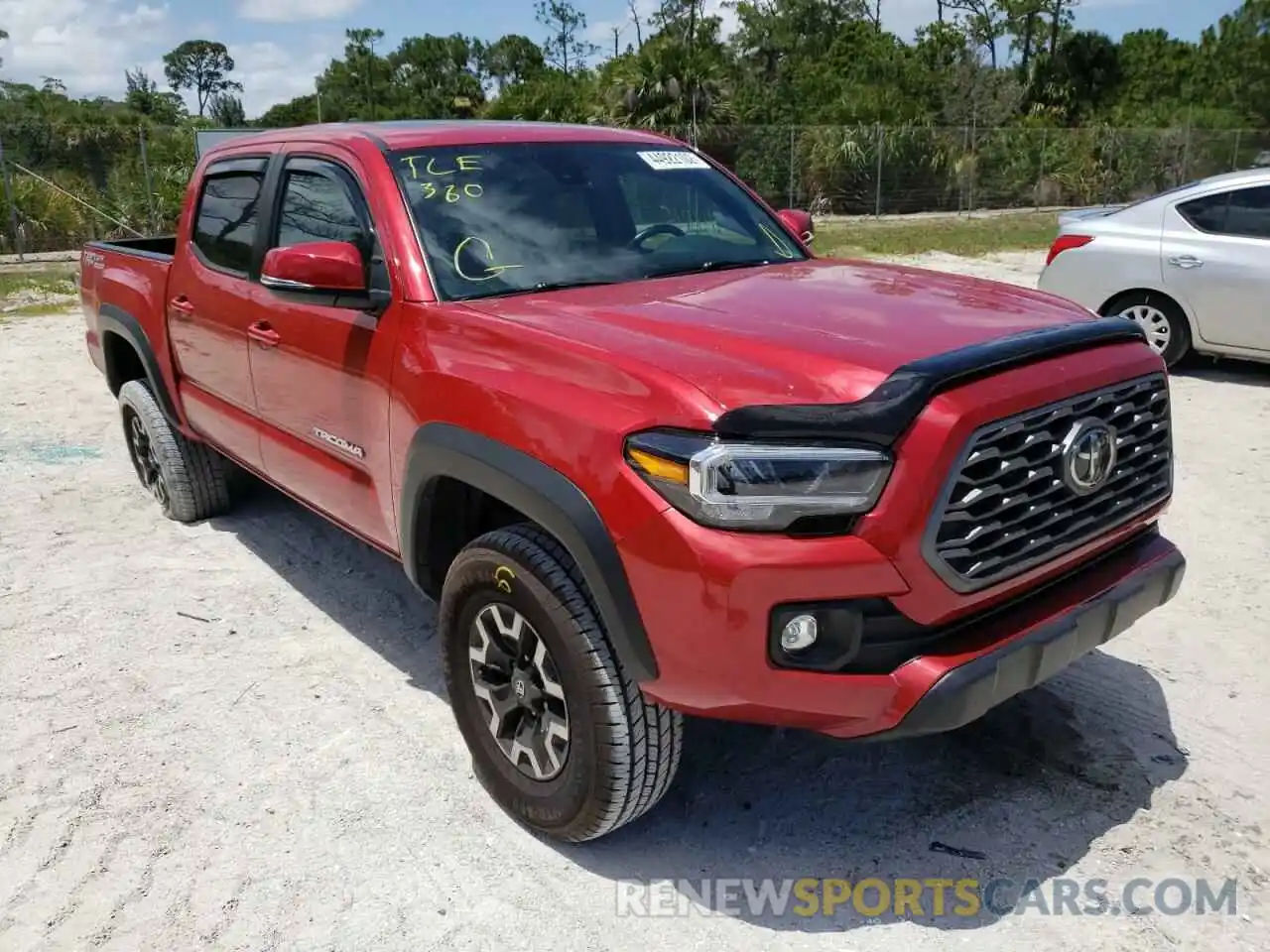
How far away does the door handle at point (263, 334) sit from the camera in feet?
12.9

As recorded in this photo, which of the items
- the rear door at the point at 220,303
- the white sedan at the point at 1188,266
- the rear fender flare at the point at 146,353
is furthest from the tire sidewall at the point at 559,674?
the white sedan at the point at 1188,266

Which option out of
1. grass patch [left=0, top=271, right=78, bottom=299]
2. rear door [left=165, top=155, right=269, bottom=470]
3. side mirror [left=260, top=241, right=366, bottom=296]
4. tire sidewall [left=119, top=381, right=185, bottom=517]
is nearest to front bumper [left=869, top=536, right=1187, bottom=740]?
side mirror [left=260, top=241, right=366, bottom=296]

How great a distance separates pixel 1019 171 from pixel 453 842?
31073 millimetres

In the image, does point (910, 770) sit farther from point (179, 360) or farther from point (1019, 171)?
point (1019, 171)

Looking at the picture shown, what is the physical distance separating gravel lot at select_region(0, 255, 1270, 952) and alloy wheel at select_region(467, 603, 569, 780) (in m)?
0.27

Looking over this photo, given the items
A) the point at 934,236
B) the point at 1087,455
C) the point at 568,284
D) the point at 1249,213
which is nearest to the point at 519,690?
the point at 568,284

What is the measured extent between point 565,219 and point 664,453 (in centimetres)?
154

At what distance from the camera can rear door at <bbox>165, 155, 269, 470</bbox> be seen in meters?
4.28

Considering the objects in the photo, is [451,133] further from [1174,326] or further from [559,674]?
[1174,326]

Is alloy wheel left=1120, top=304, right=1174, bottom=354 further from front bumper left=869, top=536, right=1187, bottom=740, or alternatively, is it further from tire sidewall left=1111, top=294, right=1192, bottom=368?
front bumper left=869, top=536, right=1187, bottom=740

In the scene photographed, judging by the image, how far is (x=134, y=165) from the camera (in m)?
20.8

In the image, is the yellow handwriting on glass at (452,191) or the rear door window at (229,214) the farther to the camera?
the rear door window at (229,214)

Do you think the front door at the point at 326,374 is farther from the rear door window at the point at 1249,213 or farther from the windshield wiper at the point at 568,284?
the rear door window at the point at 1249,213

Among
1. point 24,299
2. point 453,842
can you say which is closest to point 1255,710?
point 453,842
